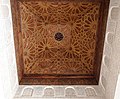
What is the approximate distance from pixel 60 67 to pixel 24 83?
0.29 meters

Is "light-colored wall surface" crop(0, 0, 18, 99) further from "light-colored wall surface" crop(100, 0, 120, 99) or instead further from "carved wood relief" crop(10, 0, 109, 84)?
"light-colored wall surface" crop(100, 0, 120, 99)

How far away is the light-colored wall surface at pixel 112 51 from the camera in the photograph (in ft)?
2.80

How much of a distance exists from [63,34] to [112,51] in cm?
34

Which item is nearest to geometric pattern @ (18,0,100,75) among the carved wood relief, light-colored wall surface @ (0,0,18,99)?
the carved wood relief

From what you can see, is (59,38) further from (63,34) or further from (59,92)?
(59,92)

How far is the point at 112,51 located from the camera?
0.92 meters

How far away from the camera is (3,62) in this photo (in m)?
0.83

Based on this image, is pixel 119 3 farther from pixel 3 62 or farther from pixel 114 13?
pixel 3 62

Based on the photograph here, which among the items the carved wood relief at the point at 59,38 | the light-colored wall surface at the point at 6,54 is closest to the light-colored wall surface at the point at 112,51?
the carved wood relief at the point at 59,38

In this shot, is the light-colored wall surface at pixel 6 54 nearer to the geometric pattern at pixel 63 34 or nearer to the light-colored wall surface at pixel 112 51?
the geometric pattern at pixel 63 34

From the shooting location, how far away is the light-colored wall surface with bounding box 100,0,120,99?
0.85m

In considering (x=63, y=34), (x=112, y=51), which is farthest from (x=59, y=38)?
(x=112, y=51)

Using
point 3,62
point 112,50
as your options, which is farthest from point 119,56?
point 3,62

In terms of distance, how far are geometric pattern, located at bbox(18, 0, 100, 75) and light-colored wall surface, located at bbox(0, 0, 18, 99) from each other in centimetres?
11
